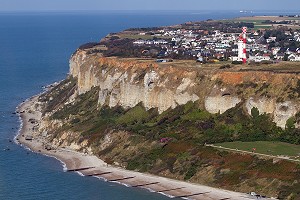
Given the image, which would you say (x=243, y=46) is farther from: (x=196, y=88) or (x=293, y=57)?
(x=196, y=88)

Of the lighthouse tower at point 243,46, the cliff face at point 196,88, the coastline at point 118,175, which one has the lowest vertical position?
the coastline at point 118,175

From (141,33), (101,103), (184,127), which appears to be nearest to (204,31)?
(141,33)

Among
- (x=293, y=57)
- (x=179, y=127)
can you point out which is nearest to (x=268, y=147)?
(x=179, y=127)

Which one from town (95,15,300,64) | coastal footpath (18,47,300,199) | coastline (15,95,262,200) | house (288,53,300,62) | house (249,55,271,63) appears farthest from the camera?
house (288,53,300,62)

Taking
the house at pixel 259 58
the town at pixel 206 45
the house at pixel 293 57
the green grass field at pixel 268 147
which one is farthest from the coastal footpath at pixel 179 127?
the house at pixel 293 57

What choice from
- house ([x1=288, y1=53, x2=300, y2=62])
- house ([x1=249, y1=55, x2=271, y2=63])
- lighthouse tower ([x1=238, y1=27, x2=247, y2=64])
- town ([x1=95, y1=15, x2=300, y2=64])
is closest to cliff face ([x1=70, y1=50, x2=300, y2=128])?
town ([x1=95, y1=15, x2=300, y2=64])

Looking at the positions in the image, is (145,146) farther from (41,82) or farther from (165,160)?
(41,82)

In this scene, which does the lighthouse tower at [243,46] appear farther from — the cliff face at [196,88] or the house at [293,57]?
the house at [293,57]

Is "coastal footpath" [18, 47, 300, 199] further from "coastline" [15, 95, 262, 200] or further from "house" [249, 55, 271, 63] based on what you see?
"house" [249, 55, 271, 63]
